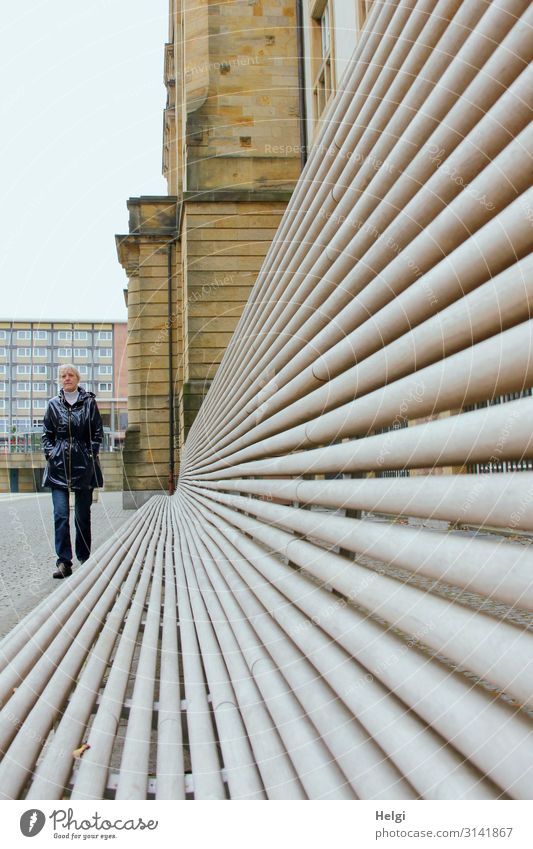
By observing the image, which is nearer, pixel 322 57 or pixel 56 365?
pixel 322 57

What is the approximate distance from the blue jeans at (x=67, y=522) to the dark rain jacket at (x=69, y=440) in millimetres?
87

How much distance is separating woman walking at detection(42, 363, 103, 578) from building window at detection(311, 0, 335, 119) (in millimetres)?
5968

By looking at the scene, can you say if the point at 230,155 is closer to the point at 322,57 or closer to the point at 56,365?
the point at 322,57

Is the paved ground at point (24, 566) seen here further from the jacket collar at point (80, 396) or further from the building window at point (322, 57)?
the building window at point (322, 57)

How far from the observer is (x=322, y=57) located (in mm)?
10812

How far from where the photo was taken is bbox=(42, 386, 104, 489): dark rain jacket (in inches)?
212
